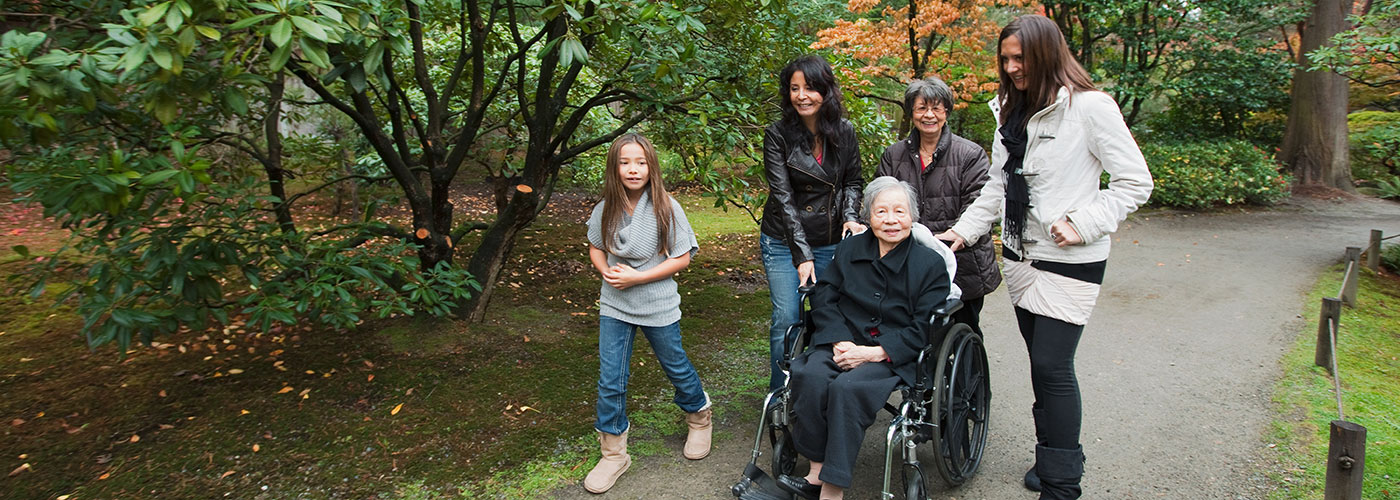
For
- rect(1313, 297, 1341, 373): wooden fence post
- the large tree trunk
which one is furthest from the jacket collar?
the large tree trunk

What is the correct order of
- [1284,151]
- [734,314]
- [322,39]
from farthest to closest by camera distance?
[1284,151] < [734,314] < [322,39]

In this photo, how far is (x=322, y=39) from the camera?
1.89 metres

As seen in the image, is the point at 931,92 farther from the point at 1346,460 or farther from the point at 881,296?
the point at 1346,460

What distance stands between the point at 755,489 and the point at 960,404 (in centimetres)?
84

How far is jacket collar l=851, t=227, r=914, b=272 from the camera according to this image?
283 centimetres

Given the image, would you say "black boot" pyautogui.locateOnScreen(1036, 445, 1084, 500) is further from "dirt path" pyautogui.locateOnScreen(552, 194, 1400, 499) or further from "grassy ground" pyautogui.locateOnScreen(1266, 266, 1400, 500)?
"grassy ground" pyautogui.locateOnScreen(1266, 266, 1400, 500)

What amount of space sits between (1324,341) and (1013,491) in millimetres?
2792

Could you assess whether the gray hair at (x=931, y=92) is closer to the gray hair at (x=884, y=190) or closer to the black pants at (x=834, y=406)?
the gray hair at (x=884, y=190)

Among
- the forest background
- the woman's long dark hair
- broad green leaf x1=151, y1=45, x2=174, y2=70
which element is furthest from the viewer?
the woman's long dark hair

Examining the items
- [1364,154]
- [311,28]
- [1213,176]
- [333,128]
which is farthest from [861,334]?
[1364,154]

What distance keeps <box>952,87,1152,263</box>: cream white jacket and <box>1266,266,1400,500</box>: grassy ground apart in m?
1.42

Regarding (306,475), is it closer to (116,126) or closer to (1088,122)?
(116,126)

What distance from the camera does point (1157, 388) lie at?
420cm

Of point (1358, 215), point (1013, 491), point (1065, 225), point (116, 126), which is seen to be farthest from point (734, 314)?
point (1358, 215)
